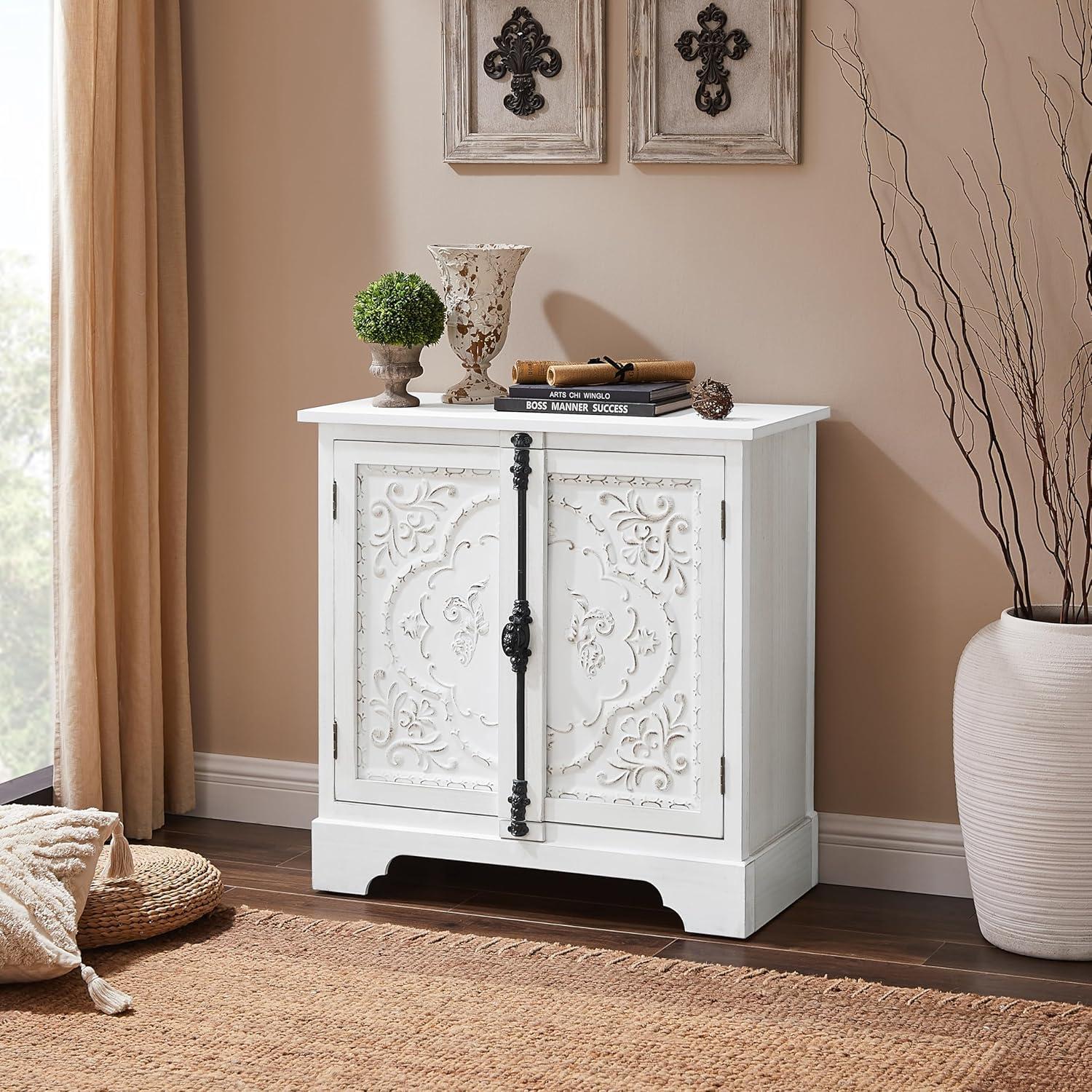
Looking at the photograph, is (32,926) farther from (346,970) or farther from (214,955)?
(346,970)

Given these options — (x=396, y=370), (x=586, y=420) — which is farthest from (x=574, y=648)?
(x=396, y=370)

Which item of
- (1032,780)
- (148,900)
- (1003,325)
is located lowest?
(148,900)

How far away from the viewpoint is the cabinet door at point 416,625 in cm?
309

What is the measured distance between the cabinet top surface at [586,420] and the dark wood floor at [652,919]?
0.90 metres

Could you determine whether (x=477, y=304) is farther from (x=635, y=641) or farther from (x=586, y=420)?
(x=635, y=641)

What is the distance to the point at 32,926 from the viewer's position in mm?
2631

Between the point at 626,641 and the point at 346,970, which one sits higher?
the point at 626,641

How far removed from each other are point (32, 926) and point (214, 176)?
68.5 inches

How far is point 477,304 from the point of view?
321 cm

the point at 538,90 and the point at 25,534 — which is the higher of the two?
the point at 538,90

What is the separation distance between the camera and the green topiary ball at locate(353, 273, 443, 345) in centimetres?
313

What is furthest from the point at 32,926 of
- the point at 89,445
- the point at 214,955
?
the point at 89,445

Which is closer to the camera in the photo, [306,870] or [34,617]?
[306,870]

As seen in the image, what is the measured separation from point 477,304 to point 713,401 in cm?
56
